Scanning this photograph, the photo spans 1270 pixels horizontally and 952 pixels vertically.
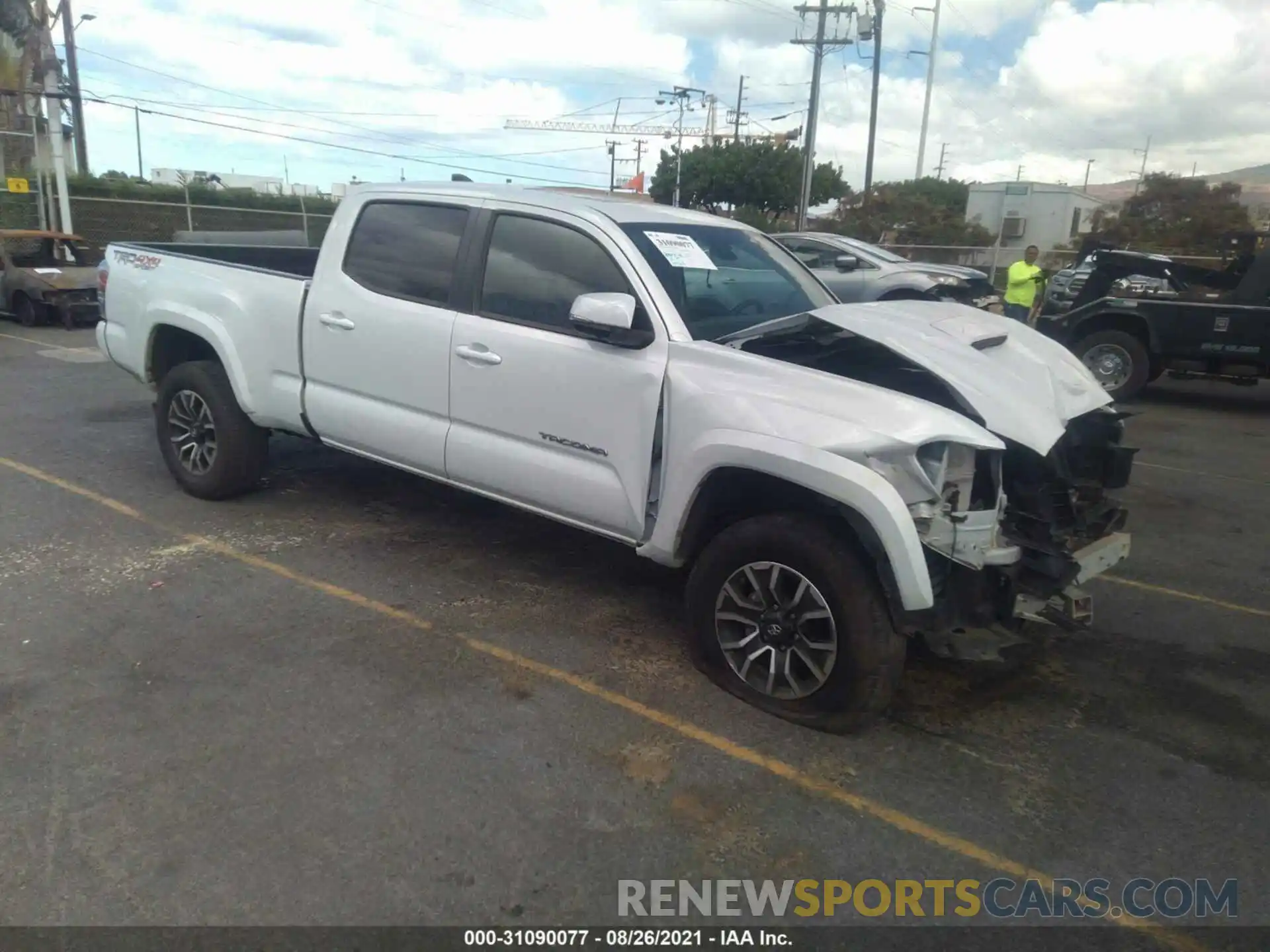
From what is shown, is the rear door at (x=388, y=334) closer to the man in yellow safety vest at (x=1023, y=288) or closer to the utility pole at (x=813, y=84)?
the man in yellow safety vest at (x=1023, y=288)

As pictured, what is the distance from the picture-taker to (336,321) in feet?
16.7

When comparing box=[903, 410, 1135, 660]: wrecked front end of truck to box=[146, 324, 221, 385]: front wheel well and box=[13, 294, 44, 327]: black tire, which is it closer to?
box=[146, 324, 221, 385]: front wheel well

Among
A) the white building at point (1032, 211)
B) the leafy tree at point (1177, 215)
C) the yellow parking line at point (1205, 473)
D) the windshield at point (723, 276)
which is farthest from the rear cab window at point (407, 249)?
the white building at point (1032, 211)

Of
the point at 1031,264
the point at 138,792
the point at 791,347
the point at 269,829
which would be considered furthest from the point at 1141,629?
the point at 1031,264

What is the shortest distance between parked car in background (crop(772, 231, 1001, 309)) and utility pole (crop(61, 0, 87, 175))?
2257cm

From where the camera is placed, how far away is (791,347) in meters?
4.05

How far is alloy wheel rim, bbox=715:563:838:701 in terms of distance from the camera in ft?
11.8

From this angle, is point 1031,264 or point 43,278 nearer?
point 43,278

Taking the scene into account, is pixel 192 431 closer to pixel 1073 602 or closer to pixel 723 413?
pixel 723 413

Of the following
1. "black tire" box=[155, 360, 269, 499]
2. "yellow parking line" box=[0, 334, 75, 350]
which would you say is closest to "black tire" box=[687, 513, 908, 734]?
"black tire" box=[155, 360, 269, 499]

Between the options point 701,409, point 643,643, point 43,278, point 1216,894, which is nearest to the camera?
point 1216,894

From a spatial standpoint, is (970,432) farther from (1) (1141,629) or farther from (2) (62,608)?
(2) (62,608)

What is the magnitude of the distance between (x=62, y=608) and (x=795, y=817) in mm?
3424

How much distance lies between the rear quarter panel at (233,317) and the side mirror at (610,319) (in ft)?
Answer: 6.81
